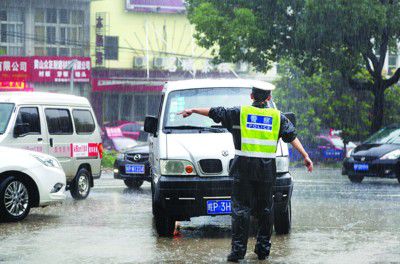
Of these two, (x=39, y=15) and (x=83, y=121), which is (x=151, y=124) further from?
(x=39, y=15)

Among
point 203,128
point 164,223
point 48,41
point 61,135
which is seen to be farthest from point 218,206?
point 48,41

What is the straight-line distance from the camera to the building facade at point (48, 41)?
54.4 m

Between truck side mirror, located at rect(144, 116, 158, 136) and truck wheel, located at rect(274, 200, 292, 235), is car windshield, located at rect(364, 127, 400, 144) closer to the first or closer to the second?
truck side mirror, located at rect(144, 116, 158, 136)

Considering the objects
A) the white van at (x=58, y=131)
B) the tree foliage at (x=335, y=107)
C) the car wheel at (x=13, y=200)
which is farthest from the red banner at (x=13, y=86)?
the tree foliage at (x=335, y=107)

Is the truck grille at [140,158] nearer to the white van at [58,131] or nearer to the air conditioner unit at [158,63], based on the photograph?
the white van at [58,131]

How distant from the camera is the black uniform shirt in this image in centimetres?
1018

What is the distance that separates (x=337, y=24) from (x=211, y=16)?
628 cm

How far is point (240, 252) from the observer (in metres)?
9.97

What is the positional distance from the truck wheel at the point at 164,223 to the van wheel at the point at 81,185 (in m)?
6.48

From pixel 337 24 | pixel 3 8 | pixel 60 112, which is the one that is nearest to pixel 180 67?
pixel 3 8

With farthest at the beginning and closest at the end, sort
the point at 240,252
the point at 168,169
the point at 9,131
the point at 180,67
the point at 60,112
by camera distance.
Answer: the point at 180,67 < the point at 60,112 < the point at 9,131 < the point at 168,169 < the point at 240,252

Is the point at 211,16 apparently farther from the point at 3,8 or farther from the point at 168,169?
the point at 168,169

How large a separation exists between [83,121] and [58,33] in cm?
3845

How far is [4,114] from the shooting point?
55.7 ft
